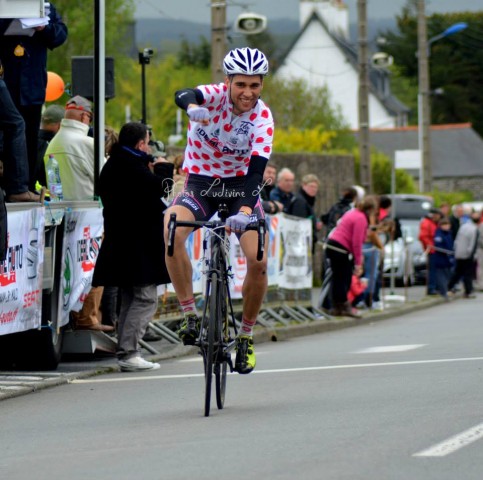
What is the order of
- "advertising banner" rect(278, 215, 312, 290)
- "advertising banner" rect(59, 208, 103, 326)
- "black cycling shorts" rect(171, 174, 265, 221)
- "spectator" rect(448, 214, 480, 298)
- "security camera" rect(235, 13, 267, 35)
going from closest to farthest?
"black cycling shorts" rect(171, 174, 265, 221) → "advertising banner" rect(59, 208, 103, 326) → "advertising banner" rect(278, 215, 312, 290) → "security camera" rect(235, 13, 267, 35) → "spectator" rect(448, 214, 480, 298)

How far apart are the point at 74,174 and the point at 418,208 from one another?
84.4ft

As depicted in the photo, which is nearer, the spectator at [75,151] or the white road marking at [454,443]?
the white road marking at [454,443]

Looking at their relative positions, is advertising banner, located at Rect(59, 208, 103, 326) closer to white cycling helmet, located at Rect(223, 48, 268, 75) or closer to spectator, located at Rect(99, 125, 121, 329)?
spectator, located at Rect(99, 125, 121, 329)

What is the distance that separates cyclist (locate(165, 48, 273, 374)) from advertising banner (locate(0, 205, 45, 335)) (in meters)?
2.17

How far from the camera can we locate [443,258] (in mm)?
30000

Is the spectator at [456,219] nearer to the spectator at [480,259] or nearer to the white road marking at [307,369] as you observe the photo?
the spectator at [480,259]

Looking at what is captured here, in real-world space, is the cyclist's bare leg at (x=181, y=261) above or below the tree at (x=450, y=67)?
below

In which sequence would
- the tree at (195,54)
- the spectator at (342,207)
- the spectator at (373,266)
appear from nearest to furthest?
the spectator at (342,207) → the spectator at (373,266) → the tree at (195,54)

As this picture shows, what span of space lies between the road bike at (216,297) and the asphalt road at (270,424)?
327 mm

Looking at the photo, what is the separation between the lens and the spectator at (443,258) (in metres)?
30.0

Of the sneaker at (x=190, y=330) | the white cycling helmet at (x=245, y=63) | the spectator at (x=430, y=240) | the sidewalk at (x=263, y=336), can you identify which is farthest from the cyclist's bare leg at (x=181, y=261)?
the spectator at (x=430, y=240)

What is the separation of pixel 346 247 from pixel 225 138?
11.5m

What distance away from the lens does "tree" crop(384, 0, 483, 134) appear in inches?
4055

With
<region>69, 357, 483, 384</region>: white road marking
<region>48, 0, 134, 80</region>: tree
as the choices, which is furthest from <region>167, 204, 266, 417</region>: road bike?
<region>48, 0, 134, 80</region>: tree
